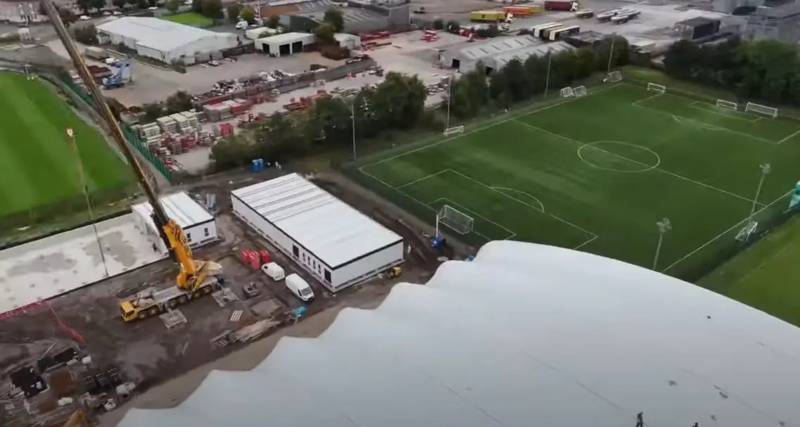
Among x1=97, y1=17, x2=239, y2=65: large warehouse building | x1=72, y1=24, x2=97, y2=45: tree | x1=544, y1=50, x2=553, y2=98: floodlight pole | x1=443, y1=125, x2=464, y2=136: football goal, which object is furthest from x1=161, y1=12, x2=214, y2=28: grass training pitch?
x1=443, y1=125, x2=464, y2=136: football goal

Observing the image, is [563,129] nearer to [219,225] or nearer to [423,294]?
[219,225]

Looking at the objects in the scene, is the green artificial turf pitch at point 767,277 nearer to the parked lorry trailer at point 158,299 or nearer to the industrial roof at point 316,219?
the industrial roof at point 316,219

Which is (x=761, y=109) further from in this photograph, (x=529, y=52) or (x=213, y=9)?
(x=213, y=9)

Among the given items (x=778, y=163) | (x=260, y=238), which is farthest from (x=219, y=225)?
(x=778, y=163)

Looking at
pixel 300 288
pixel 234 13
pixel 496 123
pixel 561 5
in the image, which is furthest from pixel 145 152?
pixel 561 5

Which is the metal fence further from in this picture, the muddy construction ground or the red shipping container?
the red shipping container
